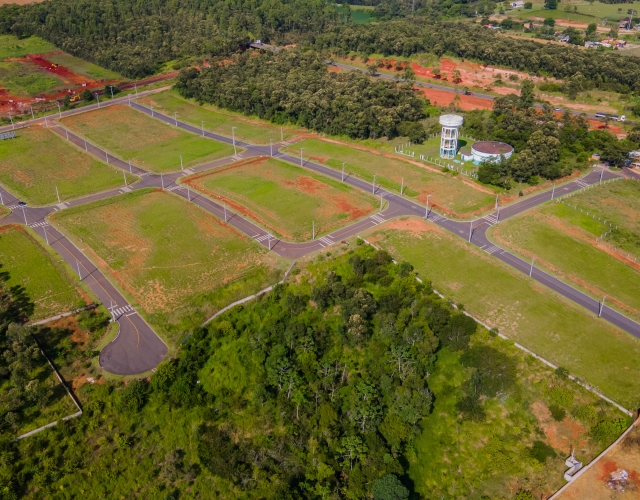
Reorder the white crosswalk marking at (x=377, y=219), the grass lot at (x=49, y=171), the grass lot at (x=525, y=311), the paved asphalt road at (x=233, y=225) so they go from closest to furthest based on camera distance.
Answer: the grass lot at (x=525, y=311), the paved asphalt road at (x=233, y=225), the white crosswalk marking at (x=377, y=219), the grass lot at (x=49, y=171)

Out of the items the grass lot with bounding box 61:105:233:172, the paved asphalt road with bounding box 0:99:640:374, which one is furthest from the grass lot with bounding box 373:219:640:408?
the grass lot with bounding box 61:105:233:172

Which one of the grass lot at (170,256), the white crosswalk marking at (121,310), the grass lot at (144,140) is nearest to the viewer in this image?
the white crosswalk marking at (121,310)

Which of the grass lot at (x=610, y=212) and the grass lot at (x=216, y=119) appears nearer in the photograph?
the grass lot at (x=610, y=212)

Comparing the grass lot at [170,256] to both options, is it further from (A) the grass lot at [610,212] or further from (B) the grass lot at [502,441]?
(A) the grass lot at [610,212]

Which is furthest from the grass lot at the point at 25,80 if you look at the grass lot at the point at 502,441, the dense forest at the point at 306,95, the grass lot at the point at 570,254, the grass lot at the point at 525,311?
the grass lot at the point at 502,441

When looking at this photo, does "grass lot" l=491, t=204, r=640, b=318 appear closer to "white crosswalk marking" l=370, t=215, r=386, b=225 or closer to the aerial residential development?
the aerial residential development

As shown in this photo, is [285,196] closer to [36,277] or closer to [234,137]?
[234,137]

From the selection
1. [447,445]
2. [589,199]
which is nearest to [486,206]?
[589,199]
